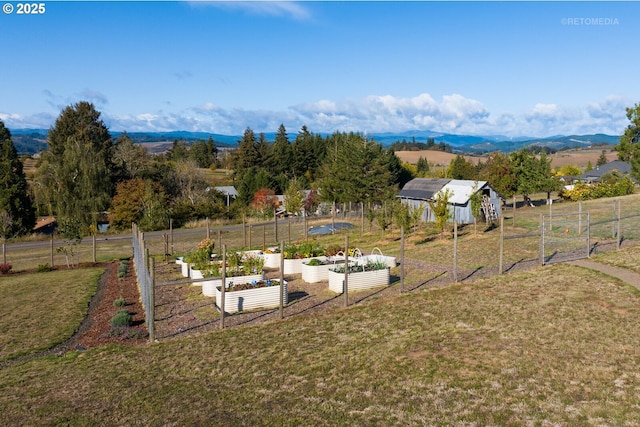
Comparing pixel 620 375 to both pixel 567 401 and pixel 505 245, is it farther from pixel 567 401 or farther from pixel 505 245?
pixel 505 245

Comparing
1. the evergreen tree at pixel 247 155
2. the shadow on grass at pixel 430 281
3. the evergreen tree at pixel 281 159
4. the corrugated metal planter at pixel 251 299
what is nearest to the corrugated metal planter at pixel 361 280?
the shadow on grass at pixel 430 281

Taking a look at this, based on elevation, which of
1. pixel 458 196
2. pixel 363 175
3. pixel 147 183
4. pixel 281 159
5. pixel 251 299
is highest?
pixel 281 159

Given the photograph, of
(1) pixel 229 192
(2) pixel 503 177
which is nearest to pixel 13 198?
(1) pixel 229 192

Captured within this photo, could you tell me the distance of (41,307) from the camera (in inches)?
731

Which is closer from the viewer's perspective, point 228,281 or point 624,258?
point 228,281

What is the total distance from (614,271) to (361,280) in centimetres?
803

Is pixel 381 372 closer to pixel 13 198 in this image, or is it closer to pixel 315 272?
pixel 315 272

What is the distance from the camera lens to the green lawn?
14.2 metres

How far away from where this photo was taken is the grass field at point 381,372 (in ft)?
27.6

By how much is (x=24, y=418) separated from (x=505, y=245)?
68.3ft

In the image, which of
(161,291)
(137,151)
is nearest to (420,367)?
(161,291)

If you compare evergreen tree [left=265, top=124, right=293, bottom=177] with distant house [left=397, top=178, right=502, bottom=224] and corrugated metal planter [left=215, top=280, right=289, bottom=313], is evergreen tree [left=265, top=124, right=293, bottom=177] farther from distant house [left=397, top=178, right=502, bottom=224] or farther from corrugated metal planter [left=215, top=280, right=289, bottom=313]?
corrugated metal planter [left=215, top=280, right=289, bottom=313]

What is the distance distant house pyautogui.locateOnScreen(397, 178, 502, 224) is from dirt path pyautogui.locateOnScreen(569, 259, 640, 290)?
56.9 feet

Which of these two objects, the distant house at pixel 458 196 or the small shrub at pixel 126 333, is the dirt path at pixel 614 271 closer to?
the small shrub at pixel 126 333
